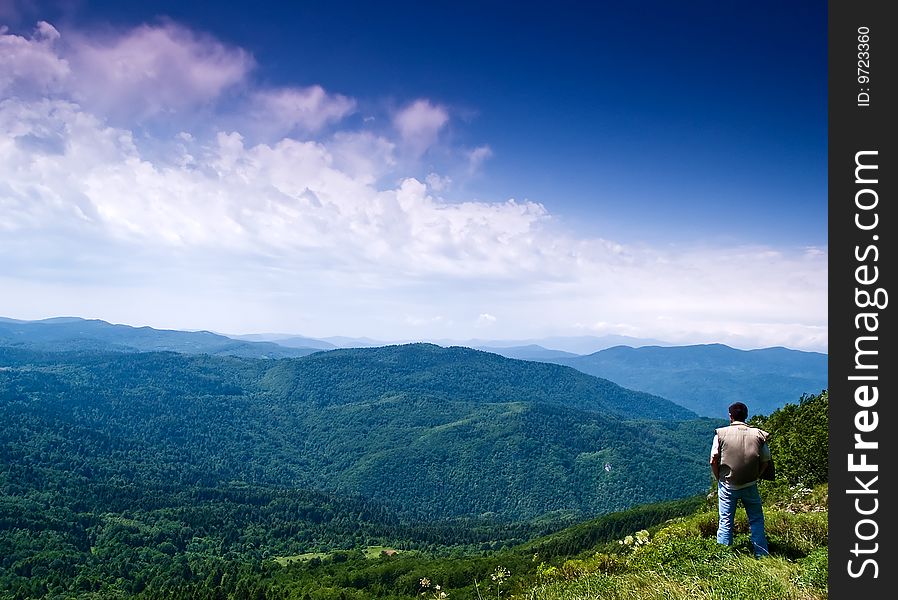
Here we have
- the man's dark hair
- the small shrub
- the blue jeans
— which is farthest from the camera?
the man's dark hair

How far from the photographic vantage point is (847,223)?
612cm

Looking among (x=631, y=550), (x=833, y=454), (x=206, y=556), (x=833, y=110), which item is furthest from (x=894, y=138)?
(x=206, y=556)

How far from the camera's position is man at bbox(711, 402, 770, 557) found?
8539 millimetres

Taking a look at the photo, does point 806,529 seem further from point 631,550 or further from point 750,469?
point 631,550

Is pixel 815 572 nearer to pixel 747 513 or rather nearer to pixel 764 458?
pixel 747 513

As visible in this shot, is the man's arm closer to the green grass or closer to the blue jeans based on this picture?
the blue jeans

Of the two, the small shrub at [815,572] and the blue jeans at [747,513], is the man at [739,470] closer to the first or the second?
the blue jeans at [747,513]

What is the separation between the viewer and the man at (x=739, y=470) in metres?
8.54

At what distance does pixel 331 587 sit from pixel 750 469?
134077 millimetres

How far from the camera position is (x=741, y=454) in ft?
28.6

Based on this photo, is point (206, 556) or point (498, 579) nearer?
point (498, 579)

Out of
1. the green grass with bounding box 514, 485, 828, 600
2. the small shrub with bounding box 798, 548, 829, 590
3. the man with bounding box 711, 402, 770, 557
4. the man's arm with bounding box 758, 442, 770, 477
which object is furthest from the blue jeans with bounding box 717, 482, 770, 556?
the small shrub with bounding box 798, 548, 829, 590

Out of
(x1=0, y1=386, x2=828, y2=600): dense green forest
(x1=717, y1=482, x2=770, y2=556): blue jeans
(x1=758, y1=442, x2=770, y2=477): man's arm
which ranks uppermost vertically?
(x1=758, y1=442, x2=770, y2=477): man's arm

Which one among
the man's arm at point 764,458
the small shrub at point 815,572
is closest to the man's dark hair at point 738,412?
the man's arm at point 764,458
